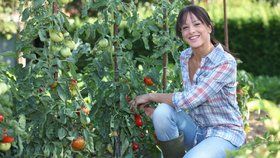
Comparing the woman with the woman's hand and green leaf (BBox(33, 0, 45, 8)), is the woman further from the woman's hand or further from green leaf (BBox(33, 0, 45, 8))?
green leaf (BBox(33, 0, 45, 8))

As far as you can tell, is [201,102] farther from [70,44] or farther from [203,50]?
[70,44]

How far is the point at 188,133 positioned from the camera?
128 inches

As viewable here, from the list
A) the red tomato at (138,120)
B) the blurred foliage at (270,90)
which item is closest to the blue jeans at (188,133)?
the red tomato at (138,120)

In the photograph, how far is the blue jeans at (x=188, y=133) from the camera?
289 cm

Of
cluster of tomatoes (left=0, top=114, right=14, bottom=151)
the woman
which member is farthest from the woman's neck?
cluster of tomatoes (left=0, top=114, right=14, bottom=151)

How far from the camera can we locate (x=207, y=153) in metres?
2.87

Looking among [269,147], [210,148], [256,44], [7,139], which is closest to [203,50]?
[210,148]

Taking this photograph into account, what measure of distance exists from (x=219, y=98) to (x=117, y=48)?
65cm

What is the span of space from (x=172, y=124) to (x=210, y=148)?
0.93 ft

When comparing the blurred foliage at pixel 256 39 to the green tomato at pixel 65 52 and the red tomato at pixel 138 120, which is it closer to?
the red tomato at pixel 138 120

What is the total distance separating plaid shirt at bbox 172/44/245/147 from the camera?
295 cm

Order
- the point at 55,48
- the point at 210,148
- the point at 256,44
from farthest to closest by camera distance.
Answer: the point at 256,44 → the point at 55,48 → the point at 210,148

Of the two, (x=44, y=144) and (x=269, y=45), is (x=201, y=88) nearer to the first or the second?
(x=44, y=144)

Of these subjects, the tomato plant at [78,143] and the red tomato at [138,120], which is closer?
the tomato plant at [78,143]
